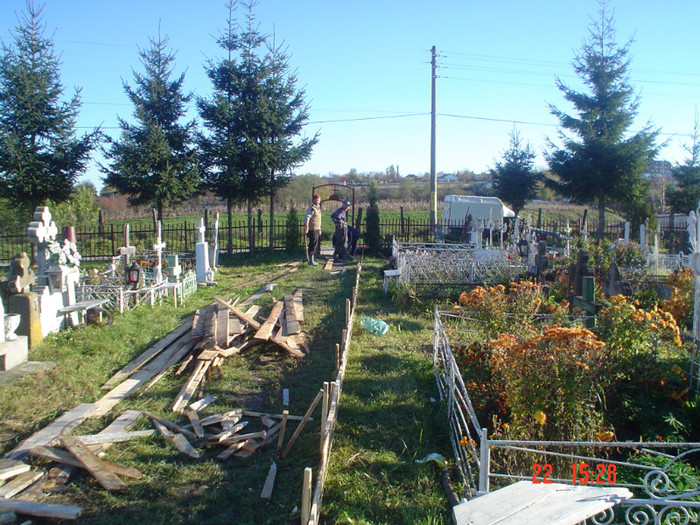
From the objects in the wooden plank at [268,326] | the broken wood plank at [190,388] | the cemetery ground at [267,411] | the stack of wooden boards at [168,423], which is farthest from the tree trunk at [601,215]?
the broken wood plank at [190,388]

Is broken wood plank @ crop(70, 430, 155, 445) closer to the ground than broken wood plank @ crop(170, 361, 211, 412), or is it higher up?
closer to the ground

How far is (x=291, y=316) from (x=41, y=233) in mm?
4416

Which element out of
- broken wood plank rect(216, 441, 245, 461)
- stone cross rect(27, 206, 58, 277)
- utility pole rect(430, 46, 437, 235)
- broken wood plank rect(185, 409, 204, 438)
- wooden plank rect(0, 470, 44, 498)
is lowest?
broken wood plank rect(216, 441, 245, 461)

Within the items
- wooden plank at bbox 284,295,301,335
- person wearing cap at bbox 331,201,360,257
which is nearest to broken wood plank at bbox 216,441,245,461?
wooden plank at bbox 284,295,301,335

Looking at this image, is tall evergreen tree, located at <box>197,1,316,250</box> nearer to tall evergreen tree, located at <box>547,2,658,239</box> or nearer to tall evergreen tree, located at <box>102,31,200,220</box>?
tall evergreen tree, located at <box>102,31,200,220</box>

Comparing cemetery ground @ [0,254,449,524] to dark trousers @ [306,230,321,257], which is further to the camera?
dark trousers @ [306,230,321,257]

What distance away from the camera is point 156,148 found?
17.3 m

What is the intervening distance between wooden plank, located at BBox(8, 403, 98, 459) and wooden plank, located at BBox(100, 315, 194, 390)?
28.4 inches

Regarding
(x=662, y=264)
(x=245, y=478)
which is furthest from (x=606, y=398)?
(x=662, y=264)

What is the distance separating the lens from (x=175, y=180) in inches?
688

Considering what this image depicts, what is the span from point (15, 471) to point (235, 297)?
7.17 m

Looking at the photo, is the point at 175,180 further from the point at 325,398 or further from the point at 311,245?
the point at 325,398

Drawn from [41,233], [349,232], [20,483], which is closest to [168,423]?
[20,483]

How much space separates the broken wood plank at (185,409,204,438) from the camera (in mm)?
5093
